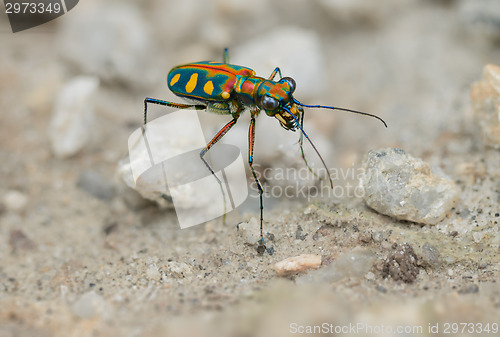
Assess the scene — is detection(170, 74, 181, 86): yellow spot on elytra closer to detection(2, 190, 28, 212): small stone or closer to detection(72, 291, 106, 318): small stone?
detection(2, 190, 28, 212): small stone

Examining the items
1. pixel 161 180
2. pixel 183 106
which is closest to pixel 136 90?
pixel 183 106

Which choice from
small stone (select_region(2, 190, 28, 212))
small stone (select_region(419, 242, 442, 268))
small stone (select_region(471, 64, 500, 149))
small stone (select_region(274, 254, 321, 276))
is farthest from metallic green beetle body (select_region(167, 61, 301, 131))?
small stone (select_region(2, 190, 28, 212))

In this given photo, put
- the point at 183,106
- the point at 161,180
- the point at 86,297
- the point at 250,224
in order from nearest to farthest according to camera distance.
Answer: the point at 86,297 < the point at 250,224 < the point at 161,180 < the point at 183,106

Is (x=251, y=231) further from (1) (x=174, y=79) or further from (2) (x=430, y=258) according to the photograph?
(1) (x=174, y=79)

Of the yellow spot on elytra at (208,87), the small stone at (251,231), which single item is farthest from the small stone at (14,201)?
the small stone at (251,231)

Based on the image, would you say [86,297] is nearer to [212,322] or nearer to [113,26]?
[212,322]

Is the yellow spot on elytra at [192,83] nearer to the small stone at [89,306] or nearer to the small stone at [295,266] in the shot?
the small stone at [295,266]
